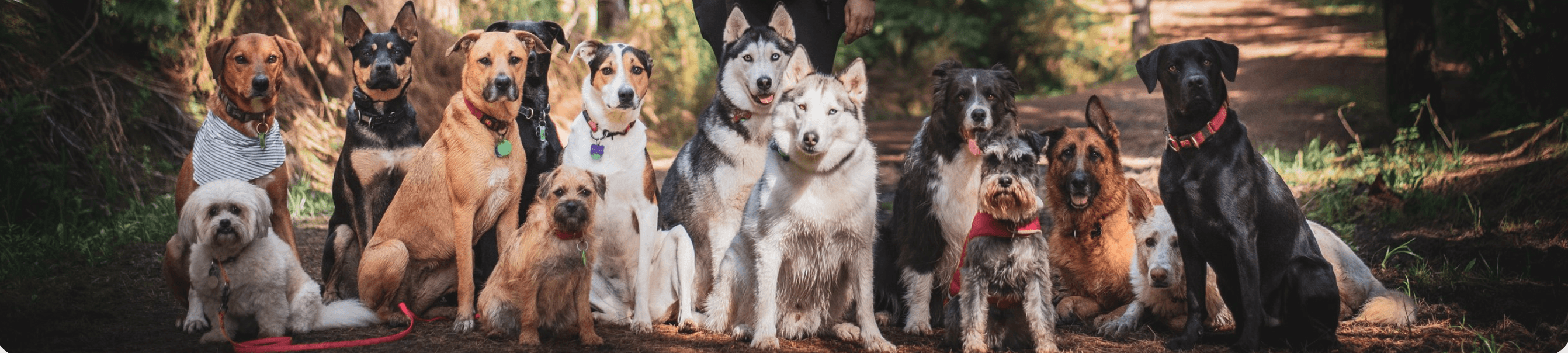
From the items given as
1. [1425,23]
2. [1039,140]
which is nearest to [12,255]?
[1039,140]

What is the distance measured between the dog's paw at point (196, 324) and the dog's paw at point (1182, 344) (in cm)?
476

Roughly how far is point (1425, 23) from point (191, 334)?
447 inches

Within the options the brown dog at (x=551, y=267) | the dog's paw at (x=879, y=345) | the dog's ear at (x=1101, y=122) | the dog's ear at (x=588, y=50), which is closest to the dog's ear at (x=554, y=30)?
the dog's ear at (x=588, y=50)

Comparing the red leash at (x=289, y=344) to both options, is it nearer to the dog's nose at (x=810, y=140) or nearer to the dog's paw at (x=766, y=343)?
the dog's paw at (x=766, y=343)

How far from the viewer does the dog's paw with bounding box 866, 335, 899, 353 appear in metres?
4.74

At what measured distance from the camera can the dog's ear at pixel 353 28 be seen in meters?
5.26

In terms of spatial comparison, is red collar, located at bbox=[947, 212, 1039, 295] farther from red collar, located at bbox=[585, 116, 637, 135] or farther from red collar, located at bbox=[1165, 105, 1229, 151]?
red collar, located at bbox=[585, 116, 637, 135]

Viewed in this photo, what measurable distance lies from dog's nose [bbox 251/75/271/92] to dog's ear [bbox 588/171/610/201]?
175cm

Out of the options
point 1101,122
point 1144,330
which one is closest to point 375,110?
point 1101,122

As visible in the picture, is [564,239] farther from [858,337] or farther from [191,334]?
[191,334]

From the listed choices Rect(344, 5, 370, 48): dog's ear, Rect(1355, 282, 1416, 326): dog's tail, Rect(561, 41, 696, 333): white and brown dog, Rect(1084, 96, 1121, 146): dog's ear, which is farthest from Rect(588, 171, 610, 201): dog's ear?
Rect(1355, 282, 1416, 326): dog's tail

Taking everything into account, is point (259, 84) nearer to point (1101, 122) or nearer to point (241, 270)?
point (241, 270)

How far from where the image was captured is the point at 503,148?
5.22m

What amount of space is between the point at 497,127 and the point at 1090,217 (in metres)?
3.31
